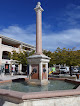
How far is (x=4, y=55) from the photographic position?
41.8 m

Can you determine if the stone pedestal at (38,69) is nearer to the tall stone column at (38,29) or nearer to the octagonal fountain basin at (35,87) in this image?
the octagonal fountain basin at (35,87)

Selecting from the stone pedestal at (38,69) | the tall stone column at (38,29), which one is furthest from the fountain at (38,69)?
the tall stone column at (38,29)

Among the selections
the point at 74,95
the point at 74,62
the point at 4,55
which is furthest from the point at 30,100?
the point at 4,55

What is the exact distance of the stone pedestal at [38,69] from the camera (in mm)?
9562

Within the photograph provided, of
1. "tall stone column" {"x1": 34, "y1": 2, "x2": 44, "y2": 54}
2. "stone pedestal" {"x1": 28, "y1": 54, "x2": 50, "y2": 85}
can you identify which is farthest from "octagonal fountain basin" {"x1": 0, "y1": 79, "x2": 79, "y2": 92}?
"tall stone column" {"x1": 34, "y1": 2, "x2": 44, "y2": 54}

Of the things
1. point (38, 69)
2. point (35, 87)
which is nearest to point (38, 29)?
point (38, 69)

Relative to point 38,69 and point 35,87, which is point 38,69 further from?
point 35,87

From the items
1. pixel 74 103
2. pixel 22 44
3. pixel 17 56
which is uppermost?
pixel 22 44

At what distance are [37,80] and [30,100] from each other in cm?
505

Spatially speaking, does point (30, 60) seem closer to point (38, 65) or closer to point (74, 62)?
point (38, 65)

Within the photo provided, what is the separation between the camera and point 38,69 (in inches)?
383

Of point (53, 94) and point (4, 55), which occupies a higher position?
point (4, 55)

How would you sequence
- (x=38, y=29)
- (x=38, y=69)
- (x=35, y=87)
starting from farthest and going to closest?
(x=38, y=29), (x=38, y=69), (x=35, y=87)

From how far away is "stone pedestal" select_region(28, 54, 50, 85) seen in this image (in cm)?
956
